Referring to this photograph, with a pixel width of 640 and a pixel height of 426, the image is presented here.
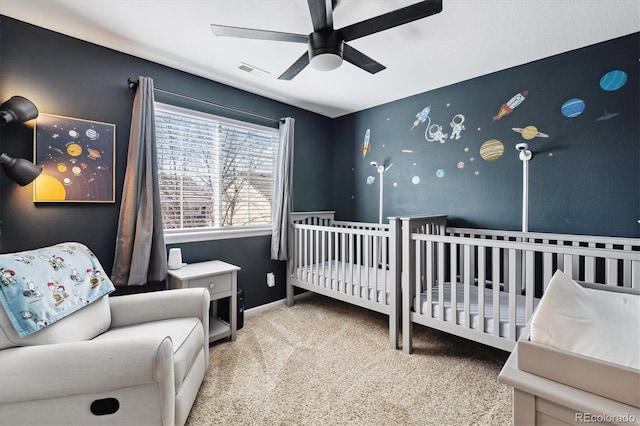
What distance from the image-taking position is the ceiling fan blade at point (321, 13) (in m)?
1.41

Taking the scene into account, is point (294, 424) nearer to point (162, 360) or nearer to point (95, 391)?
point (162, 360)

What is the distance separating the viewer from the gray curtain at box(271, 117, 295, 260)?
3.15 m

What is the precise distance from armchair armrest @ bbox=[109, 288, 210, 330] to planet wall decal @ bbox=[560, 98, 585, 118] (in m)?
3.05

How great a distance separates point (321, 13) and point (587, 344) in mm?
1677

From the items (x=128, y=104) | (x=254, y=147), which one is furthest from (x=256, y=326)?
(x=128, y=104)

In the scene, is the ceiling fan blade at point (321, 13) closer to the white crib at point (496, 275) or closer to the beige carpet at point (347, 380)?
the white crib at point (496, 275)

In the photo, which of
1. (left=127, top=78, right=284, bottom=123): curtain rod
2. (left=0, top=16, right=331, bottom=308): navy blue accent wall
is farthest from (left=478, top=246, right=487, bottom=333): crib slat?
(left=127, top=78, right=284, bottom=123): curtain rod

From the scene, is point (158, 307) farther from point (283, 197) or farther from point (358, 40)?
point (358, 40)

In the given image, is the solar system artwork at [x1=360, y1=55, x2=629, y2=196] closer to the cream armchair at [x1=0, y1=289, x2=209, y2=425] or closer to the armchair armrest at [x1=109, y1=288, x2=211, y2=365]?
the armchair armrest at [x1=109, y1=288, x2=211, y2=365]

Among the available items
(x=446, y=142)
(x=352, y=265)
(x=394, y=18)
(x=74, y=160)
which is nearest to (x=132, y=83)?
(x=74, y=160)

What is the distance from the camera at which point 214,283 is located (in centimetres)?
238

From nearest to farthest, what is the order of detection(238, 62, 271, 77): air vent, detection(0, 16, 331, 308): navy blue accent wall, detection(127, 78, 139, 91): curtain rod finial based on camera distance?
detection(0, 16, 331, 308): navy blue accent wall → detection(127, 78, 139, 91): curtain rod finial → detection(238, 62, 271, 77): air vent

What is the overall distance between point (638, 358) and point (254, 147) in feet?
10.1

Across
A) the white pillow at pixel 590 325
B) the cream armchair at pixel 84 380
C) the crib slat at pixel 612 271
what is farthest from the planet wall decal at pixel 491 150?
the cream armchair at pixel 84 380
